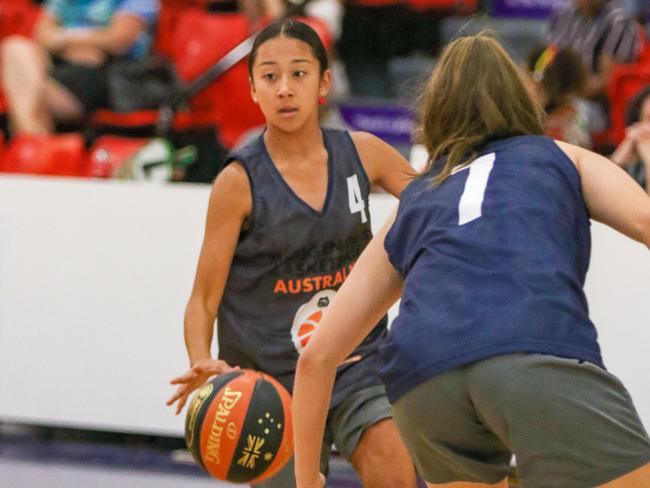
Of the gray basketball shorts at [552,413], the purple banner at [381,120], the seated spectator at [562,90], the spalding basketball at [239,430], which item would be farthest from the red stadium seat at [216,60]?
the gray basketball shorts at [552,413]

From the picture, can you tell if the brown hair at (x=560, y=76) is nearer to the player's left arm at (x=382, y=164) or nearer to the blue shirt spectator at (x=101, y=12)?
the player's left arm at (x=382, y=164)

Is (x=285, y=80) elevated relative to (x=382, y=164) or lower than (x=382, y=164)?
elevated

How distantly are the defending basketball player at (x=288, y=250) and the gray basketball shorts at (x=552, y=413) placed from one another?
1.03m

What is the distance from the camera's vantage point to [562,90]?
594 centimetres

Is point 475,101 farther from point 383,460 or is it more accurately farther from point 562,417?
point 383,460

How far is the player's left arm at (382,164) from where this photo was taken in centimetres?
367

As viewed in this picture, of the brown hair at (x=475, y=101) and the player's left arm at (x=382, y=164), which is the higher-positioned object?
the brown hair at (x=475, y=101)

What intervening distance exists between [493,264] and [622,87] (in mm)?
4483

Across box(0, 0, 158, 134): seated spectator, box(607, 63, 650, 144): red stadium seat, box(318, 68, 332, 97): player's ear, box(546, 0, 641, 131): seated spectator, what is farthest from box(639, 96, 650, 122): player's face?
box(0, 0, 158, 134): seated spectator

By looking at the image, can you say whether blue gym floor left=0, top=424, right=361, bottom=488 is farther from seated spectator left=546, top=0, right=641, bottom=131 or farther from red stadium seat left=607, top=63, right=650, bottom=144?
seated spectator left=546, top=0, right=641, bottom=131

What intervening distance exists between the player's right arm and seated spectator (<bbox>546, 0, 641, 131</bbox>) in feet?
12.0

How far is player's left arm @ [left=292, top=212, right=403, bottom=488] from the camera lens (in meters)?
2.57

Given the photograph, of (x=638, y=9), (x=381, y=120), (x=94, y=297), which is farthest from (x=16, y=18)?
(x=638, y=9)

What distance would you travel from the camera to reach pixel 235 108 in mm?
7559
